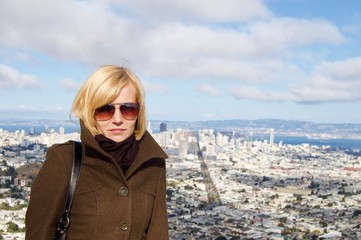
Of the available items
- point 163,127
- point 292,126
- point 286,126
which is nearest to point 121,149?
point 163,127

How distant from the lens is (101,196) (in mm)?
957

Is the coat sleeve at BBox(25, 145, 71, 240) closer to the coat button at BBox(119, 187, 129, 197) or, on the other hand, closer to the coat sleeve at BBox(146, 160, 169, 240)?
the coat button at BBox(119, 187, 129, 197)

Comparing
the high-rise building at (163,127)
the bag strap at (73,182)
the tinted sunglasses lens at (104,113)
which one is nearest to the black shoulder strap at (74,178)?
the bag strap at (73,182)

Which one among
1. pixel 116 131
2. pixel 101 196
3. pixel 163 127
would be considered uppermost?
pixel 116 131

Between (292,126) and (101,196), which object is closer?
(101,196)

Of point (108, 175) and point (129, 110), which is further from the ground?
point (129, 110)

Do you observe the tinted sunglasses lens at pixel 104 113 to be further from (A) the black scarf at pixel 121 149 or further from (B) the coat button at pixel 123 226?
(B) the coat button at pixel 123 226

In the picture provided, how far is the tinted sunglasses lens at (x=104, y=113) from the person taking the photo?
1.00 metres

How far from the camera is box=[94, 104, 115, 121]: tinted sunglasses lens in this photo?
3.30ft

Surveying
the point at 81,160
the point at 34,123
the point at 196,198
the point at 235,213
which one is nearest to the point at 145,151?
the point at 81,160

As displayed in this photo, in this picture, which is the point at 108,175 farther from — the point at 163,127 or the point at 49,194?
the point at 163,127

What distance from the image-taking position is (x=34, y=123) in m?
30.9

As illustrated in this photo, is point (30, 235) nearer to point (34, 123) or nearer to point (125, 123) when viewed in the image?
point (125, 123)

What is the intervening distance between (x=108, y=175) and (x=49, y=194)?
13cm
